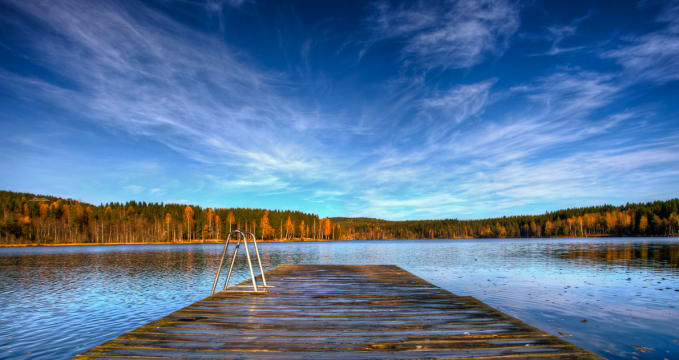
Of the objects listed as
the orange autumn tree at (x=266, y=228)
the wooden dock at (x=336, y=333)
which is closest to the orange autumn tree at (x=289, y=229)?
the orange autumn tree at (x=266, y=228)

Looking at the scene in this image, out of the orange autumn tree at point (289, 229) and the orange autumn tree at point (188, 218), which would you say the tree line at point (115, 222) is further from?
the orange autumn tree at point (289, 229)

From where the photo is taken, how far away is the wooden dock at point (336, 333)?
5609 mm

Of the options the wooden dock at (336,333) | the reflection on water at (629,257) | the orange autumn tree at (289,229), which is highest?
the wooden dock at (336,333)

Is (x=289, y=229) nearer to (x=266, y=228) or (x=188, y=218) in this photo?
(x=266, y=228)

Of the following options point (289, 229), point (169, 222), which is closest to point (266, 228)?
point (289, 229)

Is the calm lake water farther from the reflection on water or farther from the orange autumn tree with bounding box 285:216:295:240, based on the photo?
the orange autumn tree with bounding box 285:216:295:240

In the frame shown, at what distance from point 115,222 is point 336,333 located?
436ft

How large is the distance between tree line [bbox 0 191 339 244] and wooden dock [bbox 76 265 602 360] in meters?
113

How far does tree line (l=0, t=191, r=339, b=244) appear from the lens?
108125 mm

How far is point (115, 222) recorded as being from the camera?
379ft

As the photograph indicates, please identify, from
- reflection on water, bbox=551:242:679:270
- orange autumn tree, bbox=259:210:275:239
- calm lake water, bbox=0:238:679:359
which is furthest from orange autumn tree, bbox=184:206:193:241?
reflection on water, bbox=551:242:679:270

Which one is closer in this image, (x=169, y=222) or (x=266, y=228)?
(x=169, y=222)

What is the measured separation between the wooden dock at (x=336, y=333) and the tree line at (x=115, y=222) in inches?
4438

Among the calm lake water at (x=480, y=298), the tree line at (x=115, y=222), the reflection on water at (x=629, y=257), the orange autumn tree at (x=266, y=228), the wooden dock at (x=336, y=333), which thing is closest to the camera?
the wooden dock at (x=336, y=333)
